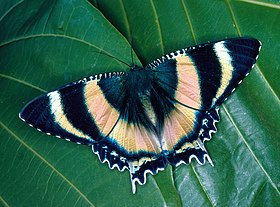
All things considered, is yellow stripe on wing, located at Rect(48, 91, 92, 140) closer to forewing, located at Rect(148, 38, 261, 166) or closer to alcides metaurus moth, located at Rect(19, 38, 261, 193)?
alcides metaurus moth, located at Rect(19, 38, 261, 193)

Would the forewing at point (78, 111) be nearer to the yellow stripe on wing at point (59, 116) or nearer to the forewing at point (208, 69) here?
the yellow stripe on wing at point (59, 116)

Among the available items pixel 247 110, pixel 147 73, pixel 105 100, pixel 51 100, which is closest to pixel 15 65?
pixel 51 100

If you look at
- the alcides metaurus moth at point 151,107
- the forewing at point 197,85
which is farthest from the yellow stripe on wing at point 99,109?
the forewing at point 197,85

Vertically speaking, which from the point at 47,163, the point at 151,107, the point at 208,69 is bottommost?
the point at 47,163

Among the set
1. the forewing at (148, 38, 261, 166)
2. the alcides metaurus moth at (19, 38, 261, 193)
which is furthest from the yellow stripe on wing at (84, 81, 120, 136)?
the forewing at (148, 38, 261, 166)

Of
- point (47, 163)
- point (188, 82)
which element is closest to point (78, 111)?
point (47, 163)

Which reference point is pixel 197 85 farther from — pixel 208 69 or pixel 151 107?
pixel 151 107
